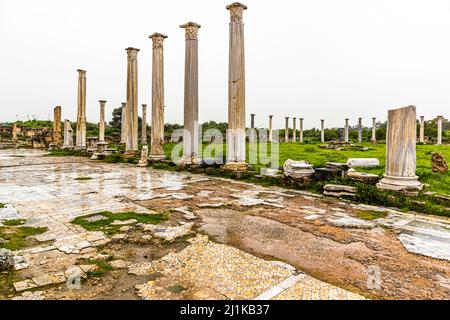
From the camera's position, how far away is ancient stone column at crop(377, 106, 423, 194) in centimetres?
754

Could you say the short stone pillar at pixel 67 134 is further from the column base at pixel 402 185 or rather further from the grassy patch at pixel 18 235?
the column base at pixel 402 185

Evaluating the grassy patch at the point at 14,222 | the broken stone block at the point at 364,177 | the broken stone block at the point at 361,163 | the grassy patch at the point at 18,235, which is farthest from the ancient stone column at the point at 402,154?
the grassy patch at the point at 14,222

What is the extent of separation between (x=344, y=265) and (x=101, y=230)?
3.56 metres

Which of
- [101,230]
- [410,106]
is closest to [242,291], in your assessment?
[101,230]

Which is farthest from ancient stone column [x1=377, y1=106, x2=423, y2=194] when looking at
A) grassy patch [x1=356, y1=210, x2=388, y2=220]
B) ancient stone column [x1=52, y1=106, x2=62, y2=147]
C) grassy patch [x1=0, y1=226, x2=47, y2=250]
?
ancient stone column [x1=52, y1=106, x2=62, y2=147]

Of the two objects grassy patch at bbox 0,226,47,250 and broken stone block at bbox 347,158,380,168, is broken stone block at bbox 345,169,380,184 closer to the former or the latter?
broken stone block at bbox 347,158,380,168

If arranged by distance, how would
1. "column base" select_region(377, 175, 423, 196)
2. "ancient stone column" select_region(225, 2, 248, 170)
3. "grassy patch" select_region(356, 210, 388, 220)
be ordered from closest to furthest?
1. "grassy patch" select_region(356, 210, 388, 220)
2. "column base" select_region(377, 175, 423, 196)
3. "ancient stone column" select_region(225, 2, 248, 170)

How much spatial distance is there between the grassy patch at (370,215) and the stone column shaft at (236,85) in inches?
228

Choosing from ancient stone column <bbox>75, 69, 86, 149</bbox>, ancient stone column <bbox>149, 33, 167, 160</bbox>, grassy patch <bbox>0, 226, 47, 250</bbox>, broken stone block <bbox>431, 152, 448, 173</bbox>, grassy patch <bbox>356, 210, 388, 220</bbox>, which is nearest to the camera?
grassy patch <bbox>0, 226, 47, 250</bbox>

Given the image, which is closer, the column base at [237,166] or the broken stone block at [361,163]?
the broken stone block at [361,163]

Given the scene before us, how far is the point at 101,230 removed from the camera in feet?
16.6

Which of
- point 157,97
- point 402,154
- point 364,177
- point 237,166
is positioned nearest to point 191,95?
point 157,97

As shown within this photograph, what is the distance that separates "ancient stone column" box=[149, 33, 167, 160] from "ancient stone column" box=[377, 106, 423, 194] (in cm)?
1044

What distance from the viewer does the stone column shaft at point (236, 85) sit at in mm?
11805
